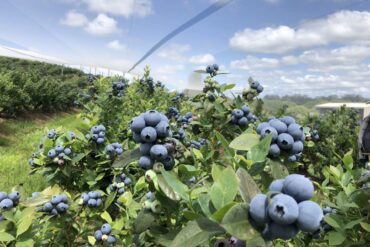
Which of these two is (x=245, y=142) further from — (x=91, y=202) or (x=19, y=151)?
(x=19, y=151)

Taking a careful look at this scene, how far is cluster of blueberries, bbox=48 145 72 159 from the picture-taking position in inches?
119

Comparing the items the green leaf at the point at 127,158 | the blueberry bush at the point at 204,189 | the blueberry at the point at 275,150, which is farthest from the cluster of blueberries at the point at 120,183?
the blueberry at the point at 275,150

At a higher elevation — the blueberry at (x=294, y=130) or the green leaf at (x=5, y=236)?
the blueberry at (x=294, y=130)

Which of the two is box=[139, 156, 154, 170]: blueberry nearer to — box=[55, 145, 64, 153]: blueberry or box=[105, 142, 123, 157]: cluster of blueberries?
box=[105, 142, 123, 157]: cluster of blueberries

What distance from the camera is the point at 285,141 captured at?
43.4 inches

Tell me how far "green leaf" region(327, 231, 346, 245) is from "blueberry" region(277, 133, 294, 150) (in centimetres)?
66

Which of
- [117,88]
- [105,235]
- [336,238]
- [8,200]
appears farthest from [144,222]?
[117,88]

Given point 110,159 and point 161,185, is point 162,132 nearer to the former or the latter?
point 161,185

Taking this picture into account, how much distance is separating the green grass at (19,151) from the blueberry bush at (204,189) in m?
0.47

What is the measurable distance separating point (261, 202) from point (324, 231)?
4.18 feet

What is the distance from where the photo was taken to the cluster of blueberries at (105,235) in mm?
1978

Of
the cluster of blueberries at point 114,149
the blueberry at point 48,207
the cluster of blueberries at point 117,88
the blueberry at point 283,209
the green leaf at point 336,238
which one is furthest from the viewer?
the cluster of blueberries at point 117,88

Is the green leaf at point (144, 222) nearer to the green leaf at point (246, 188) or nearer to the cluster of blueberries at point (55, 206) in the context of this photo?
the green leaf at point (246, 188)

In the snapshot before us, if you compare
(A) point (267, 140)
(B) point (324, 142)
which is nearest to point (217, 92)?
(A) point (267, 140)
